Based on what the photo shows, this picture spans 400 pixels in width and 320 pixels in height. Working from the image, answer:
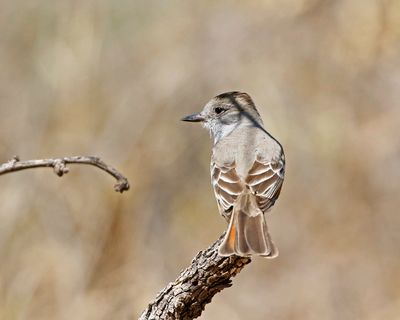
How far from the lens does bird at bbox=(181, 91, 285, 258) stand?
4426 mm

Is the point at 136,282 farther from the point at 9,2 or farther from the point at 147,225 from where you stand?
the point at 9,2

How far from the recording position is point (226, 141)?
5945 mm

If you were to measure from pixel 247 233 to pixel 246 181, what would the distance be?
704mm

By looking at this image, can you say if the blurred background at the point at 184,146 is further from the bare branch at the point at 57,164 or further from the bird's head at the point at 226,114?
the bare branch at the point at 57,164

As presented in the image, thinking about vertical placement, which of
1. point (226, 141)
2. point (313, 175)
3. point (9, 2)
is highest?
point (9, 2)

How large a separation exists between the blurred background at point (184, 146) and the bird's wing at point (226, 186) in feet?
7.60

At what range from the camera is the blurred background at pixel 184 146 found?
7.56 metres

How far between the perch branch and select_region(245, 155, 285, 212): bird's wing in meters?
1.10

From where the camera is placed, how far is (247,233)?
4.55m

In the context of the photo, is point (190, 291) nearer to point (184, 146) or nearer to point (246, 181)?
point (246, 181)

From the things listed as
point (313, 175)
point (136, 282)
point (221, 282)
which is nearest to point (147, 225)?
point (136, 282)

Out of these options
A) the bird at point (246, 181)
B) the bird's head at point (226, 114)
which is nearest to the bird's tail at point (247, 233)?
the bird at point (246, 181)

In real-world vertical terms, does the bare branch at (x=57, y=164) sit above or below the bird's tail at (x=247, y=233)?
below

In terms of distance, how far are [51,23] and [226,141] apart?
353 centimetres
